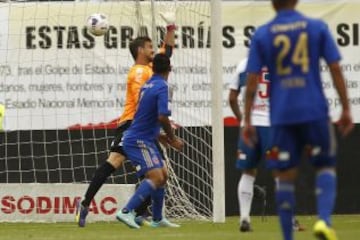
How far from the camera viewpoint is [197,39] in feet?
51.6

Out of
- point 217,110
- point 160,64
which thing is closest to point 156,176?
point 160,64

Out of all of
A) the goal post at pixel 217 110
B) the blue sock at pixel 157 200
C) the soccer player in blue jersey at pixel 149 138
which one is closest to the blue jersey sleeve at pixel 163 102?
the soccer player in blue jersey at pixel 149 138

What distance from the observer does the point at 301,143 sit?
7379 mm

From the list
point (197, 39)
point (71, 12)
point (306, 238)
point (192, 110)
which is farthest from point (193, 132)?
point (306, 238)

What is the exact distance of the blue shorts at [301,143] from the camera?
722 cm

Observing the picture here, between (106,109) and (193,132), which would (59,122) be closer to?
(106,109)

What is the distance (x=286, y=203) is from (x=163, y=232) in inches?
143

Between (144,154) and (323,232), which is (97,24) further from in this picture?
(323,232)

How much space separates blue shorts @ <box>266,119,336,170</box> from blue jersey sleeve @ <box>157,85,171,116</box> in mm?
3734

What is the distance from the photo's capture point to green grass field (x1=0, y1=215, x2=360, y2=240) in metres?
10.1

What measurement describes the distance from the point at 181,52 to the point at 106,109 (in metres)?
1.44

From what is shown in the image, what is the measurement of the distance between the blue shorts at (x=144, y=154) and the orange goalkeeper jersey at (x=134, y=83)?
3.85ft

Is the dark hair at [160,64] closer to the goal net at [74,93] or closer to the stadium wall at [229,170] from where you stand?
the goal net at [74,93]

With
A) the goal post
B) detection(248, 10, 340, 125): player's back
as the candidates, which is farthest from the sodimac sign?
detection(248, 10, 340, 125): player's back
